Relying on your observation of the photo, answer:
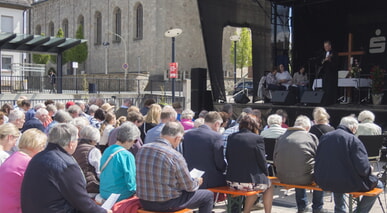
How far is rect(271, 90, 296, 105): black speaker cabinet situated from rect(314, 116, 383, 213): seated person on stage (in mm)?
7307

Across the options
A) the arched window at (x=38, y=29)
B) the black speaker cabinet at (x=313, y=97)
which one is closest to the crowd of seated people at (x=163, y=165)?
the black speaker cabinet at (x=313, y=97)

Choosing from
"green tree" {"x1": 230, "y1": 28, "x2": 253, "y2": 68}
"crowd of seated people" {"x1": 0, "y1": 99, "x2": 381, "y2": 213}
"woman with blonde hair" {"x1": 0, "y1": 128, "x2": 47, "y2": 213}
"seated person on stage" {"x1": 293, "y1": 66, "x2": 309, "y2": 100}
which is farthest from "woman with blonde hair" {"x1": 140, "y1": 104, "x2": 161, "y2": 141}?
"green tree" {"x1": 230, "y1": 28, "x2": 253, "y2": 68}

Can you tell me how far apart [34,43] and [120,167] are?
18216mm

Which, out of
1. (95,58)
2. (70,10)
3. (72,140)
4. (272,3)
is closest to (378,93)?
(272,3)

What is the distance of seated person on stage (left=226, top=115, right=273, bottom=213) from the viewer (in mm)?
5406

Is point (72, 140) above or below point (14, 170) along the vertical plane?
above

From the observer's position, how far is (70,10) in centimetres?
5006

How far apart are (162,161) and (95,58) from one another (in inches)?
1705

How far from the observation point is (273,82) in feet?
46.3

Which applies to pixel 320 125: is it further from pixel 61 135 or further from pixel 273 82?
pixel 273 82

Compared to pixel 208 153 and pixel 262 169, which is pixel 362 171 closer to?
pixel 262 169

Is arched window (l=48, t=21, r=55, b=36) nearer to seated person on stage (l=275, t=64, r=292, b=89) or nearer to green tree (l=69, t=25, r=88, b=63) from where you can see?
green tree (l=69, t=25, r=88, b=63)

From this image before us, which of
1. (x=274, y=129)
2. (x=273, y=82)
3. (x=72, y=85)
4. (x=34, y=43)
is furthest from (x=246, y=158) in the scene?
(x=72, y=85)

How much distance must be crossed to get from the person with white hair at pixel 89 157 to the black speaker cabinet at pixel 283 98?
8.60m
